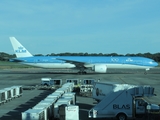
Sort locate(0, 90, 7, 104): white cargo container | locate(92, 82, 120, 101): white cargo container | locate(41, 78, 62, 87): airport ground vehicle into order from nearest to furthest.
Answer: locate(92, 82, 120, 101): white cargo container < locate(0, 90, 7, 104): white cargo container < locate(41, 78, 62, 87): airport ground vehicle

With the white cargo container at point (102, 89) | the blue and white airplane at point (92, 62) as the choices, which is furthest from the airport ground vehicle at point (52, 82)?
the blue and white airplane at point (92, 62)

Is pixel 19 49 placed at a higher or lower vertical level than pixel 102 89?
higher

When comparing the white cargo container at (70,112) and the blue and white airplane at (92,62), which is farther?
the blue and white airplane at (92,62)

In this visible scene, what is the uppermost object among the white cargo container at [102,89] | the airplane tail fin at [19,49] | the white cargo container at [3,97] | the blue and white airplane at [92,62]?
the airplane tail fin at [19,49]

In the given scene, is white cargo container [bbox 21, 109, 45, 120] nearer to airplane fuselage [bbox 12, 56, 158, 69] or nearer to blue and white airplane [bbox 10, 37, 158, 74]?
blue and white airplane [bbox 10, 37, 158, 74]

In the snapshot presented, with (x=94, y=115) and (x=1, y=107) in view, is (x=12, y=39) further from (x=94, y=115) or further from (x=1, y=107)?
(x=94, y=115)

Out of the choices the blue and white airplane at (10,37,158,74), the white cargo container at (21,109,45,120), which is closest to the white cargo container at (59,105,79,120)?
the white cargo container at (21,109,45,120)

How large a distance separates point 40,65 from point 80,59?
29.5ft

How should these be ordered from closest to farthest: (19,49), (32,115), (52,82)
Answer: (32,115) < (52,82) < (19,49)

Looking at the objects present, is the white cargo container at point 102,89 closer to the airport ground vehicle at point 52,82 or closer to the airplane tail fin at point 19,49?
the airport ground vehicle at point 52,82

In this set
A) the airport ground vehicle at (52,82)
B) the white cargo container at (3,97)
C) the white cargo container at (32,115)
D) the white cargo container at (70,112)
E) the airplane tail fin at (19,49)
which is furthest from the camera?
the airplane tail fin at (19,49)

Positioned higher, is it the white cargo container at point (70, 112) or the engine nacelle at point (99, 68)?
the engine nacelle at point (99, 68)

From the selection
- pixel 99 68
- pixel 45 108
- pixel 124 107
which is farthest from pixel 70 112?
pixel 99 68

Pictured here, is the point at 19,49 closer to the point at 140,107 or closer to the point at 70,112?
the point at 70,112
